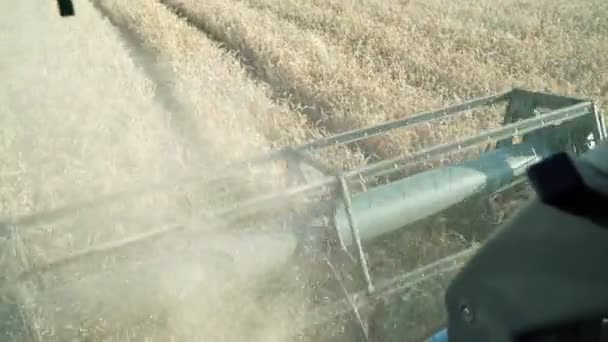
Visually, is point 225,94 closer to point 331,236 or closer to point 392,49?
point 392,49

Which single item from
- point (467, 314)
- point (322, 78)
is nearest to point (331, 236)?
point (467, 314)

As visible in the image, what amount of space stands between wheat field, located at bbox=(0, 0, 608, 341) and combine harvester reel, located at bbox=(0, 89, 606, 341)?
2.8 inches

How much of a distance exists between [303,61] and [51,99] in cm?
299

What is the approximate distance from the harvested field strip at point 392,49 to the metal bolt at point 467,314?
577 cm

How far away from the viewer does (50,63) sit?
9492mm

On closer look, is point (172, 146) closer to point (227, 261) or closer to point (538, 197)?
point (227, 261)

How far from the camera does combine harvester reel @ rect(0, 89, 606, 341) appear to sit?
3.06 m

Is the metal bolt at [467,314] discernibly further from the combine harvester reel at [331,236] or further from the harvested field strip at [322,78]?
the harvested field strip at [322,78]

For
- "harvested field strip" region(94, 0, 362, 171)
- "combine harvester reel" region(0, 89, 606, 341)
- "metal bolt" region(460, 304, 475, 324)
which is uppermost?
"metal bolt" region(460, 304, 475, 324)

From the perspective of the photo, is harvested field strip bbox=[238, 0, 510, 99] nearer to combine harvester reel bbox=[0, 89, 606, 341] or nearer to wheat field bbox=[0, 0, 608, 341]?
wheat field bbox=[0, 0, 608, 341]

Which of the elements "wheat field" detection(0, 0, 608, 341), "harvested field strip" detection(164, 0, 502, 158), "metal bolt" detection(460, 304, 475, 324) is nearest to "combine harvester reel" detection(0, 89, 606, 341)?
"wheat field" detection(0, 0, 608, 341)

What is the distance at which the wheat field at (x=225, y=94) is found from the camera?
3656 millimetres

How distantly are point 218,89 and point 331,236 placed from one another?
4546 mm

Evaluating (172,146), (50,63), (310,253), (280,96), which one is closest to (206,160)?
(172,146)
